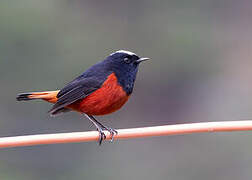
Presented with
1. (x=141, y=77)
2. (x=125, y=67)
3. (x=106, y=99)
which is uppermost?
(x=125, y=67)

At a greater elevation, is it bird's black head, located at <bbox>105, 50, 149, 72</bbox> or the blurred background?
bird's black head, located at <bbox>105, 50, 149, 72</bbox>

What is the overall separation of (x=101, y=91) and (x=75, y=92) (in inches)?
10.5

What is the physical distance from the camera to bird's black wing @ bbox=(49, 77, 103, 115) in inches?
160

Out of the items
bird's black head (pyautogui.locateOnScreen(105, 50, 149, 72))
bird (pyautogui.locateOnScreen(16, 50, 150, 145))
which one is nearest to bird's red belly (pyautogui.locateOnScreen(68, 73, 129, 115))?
bird (pyautogui.locateOnScreen(16, 50, 150, 145))

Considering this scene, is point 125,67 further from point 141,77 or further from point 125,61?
point 141,77

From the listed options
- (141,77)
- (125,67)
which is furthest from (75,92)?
(141,77)

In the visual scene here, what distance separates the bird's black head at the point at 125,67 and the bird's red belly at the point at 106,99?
0.08 meters

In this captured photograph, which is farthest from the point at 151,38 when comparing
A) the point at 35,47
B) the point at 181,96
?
the point at 35,47

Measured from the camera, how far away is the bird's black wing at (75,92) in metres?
4.05

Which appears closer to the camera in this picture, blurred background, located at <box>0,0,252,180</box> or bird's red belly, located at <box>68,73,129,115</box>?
bird's red belly, located at <box>68,73,129,115</box>

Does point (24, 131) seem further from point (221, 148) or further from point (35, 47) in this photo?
point (221, 148)

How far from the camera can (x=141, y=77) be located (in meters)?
9.96

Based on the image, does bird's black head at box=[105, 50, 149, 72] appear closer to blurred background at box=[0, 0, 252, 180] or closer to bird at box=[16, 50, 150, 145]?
bird at box=[16, 50, 150, 145]

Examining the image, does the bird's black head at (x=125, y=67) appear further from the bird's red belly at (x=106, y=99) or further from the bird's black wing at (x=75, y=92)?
the bird's black wing at (x=75, y=92)
